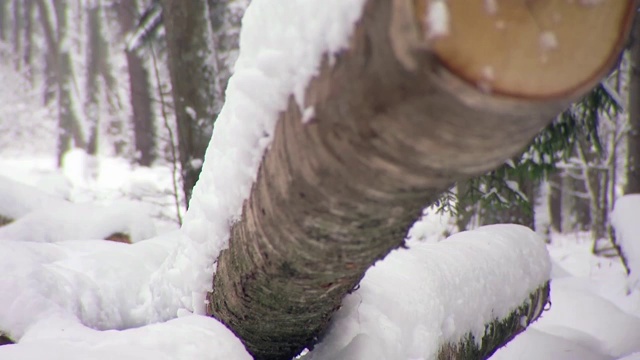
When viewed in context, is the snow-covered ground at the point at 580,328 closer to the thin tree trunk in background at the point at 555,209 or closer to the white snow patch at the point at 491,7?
the white snow patch at the point at 491,7

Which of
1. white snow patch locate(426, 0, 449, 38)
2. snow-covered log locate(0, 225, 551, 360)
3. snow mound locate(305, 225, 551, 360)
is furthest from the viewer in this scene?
snow mound locate(305, 225, 551, 360)

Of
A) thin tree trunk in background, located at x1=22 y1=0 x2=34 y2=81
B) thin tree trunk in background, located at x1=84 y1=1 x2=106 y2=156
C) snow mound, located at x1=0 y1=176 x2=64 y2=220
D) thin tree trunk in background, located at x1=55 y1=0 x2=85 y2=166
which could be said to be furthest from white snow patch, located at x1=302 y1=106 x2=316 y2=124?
thin tree trunk in background, located at x1=22 y1=0 x2=34 y2=81

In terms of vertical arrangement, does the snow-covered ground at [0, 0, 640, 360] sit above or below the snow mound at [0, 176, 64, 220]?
above

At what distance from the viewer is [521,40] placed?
565 millimetres

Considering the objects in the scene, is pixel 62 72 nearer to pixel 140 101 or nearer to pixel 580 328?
pixel 140 101

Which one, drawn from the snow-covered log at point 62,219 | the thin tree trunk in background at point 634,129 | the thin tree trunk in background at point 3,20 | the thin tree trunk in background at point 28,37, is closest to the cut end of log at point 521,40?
the snow-covered log at point 62,219

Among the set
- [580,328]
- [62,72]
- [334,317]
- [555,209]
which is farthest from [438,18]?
[62,72]

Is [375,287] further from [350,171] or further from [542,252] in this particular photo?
[542,252]

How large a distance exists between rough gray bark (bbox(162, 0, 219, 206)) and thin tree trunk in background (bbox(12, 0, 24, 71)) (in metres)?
22.1

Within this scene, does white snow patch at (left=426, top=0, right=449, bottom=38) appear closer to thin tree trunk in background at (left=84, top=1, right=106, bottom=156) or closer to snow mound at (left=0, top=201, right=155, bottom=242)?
snow mound at (left=0, top=201, right=155, bottom=242)

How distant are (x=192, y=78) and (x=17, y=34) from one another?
73.7 ft

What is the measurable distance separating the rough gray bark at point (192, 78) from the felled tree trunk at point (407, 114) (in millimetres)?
3318

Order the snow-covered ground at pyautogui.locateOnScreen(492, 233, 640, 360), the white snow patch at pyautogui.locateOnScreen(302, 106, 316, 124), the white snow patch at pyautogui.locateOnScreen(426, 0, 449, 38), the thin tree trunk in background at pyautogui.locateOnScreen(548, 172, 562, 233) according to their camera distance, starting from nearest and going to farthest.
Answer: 1. the white snow patch at pyautogui.locateOnScreen(426, 0, 449, 38)
2. the white snow patch at pyautogui.locateOnScreen(302, 106, 316, 124)
3. the snow-covered ground at pyautogui.locateOnScreen(492, 233, 640, 360)
4. the thin tree trunk in background at pyautogui.locateOnScreen(548, 172, 562, 233)

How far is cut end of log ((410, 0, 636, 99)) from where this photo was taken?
556 mm
